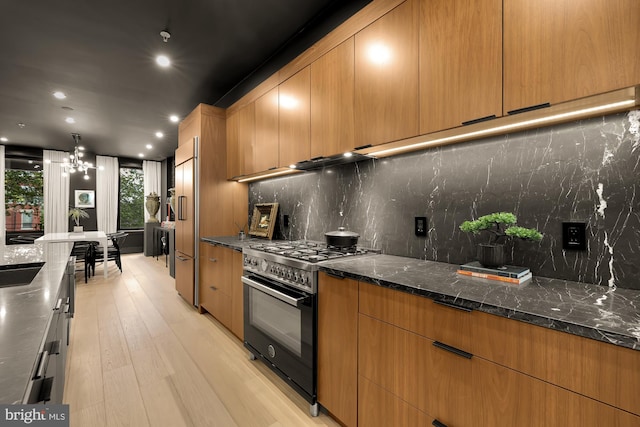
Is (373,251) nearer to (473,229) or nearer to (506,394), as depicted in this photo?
(473,229)

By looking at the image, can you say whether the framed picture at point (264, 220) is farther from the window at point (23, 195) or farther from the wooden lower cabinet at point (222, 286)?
the window at point (23, 195)

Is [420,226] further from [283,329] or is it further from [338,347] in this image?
[283,329]

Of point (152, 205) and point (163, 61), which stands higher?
point (163, 61)

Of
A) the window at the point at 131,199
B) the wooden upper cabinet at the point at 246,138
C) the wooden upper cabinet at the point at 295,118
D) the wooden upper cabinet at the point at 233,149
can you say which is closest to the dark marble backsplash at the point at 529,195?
the wooden upper cabinet at the point at 295,118

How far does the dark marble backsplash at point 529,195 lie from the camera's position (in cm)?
116

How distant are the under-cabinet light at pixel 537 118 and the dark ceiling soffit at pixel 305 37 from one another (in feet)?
3.87

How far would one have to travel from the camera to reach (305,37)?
2.54 meters

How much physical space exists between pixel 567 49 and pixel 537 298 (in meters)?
→ 0.91

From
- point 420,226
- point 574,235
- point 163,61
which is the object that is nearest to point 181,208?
point 163,61

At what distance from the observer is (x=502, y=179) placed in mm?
1476

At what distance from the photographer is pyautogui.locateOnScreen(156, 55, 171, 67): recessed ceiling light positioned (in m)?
2.90

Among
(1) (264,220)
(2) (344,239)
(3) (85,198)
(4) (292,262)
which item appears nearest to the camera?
(4) (292,262)

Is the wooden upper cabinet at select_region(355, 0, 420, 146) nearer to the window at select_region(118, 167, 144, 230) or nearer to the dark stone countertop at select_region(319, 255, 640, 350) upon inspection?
the dark stone countertop at select_region(319, 255, 640, 350)

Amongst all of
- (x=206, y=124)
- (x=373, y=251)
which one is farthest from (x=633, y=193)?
(x=206, y=124)
